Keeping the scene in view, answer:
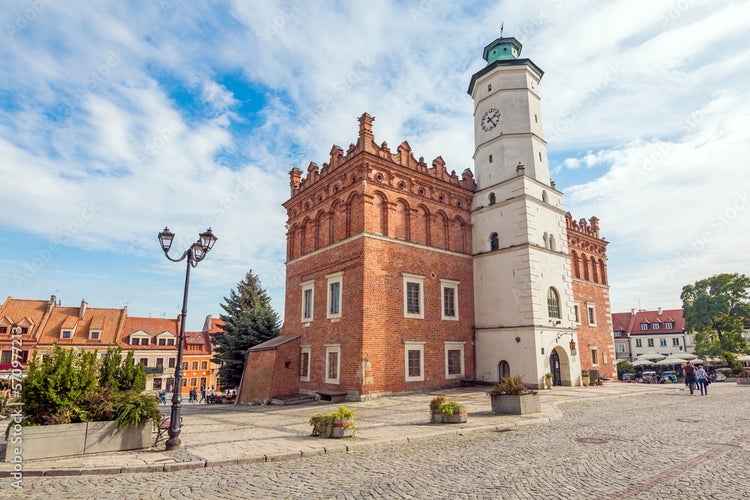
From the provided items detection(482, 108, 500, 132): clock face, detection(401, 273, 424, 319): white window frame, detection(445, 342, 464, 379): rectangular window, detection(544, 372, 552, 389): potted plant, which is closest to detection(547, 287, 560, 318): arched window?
detection(544, 372, 552, 389): potted plant

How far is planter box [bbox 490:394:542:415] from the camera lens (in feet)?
43.9

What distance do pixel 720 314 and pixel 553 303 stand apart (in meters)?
33.9

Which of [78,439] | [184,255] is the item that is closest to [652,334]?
[184,255]

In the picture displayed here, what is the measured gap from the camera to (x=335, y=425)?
10258 millimetres

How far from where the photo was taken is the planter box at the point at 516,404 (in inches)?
527

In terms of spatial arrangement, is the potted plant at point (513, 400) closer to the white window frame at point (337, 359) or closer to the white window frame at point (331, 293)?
the white window frame at point (337, 359)

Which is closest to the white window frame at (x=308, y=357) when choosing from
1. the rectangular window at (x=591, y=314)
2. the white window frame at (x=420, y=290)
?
the white window frame at (x=420, y=290)

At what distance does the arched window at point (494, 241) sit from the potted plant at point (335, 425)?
54.4ft

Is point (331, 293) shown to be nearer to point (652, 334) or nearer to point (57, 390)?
point (57, 390)

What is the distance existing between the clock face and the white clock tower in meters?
0.06

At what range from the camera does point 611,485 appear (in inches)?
254

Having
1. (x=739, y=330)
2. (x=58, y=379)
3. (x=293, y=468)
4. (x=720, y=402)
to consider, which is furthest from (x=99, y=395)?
(x=739, y=330)

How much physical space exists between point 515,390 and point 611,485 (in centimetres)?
725

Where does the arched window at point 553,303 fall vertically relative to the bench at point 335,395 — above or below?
above
